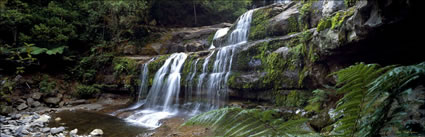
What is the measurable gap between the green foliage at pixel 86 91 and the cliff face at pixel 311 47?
3.09 meters

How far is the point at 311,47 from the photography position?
17.7 feet

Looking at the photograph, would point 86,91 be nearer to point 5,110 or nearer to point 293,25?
point 5,110

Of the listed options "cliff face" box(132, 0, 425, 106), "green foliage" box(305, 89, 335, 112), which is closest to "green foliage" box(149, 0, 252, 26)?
"cliff face" box(132, 0, 425, 106)

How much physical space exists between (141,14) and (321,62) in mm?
12176

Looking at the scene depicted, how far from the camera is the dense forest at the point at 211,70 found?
41.8 inches

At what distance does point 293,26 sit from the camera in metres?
8.27

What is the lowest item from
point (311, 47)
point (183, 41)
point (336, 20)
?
point (311, 47)

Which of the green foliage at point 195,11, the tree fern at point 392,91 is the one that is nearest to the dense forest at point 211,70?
the tree fern at point 392,91

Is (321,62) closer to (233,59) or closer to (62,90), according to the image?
(233,59)

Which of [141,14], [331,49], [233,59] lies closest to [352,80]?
[331,49]

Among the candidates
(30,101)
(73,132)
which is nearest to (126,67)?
(30,101)

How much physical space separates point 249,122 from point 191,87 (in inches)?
290

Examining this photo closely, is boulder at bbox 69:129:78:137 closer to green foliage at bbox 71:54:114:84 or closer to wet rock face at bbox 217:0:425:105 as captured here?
wet rock face at bbox 217:0:425:105

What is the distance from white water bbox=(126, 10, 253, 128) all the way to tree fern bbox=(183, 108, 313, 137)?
5417 millimetres
